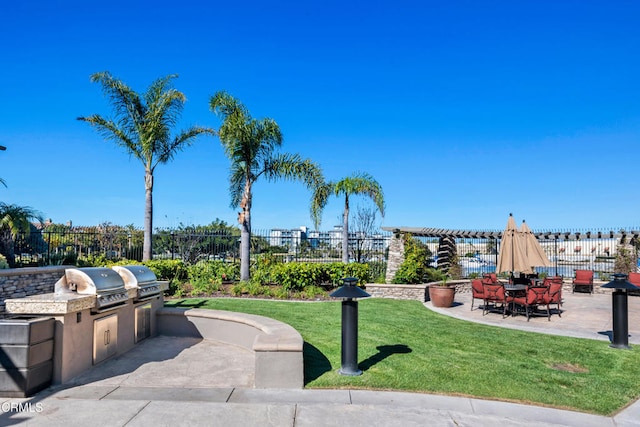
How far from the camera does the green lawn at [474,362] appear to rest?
16.1 ft

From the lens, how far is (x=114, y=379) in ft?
17.3

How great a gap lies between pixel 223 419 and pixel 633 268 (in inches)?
735

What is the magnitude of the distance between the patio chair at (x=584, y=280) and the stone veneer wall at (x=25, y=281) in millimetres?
19114

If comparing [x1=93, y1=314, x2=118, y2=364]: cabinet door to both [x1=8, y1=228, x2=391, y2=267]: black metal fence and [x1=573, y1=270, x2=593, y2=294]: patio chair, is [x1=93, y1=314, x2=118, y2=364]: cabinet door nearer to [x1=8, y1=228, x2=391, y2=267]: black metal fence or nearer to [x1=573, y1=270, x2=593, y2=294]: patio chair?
[x1=8, y1=228, x2=391, y2=267]: black metal fence

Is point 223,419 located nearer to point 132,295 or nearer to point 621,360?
point 132,295

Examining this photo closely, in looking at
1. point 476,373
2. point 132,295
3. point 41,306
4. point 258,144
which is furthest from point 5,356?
point 258,144

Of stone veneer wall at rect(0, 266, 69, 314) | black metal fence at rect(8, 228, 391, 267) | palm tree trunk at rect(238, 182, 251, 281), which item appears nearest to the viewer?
stone veneer wall at rect(0, 266, 69, 314)

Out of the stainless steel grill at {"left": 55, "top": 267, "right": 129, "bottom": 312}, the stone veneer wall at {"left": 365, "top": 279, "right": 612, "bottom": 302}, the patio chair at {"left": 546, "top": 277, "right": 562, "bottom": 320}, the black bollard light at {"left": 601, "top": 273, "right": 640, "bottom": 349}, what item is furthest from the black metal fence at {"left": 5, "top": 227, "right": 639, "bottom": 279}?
the stainless steel grill at {"left": 55, "top": 267, "right": 129, "bottom": 312}

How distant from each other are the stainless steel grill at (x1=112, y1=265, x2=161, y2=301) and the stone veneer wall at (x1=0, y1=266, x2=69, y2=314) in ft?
24.9

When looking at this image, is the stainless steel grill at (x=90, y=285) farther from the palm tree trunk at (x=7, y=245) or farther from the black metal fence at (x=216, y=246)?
the palm tree trunk at (x=7, y=245)

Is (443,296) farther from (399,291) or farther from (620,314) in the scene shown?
(620,314)

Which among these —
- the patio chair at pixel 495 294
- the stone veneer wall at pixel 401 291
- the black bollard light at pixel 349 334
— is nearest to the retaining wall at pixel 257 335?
the black bollard light at pixel 349 334

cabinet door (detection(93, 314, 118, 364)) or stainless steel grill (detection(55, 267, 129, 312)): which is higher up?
stainless steel grill (detection(55, 267, 129, 312))

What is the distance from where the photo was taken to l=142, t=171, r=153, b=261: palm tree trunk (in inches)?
604
